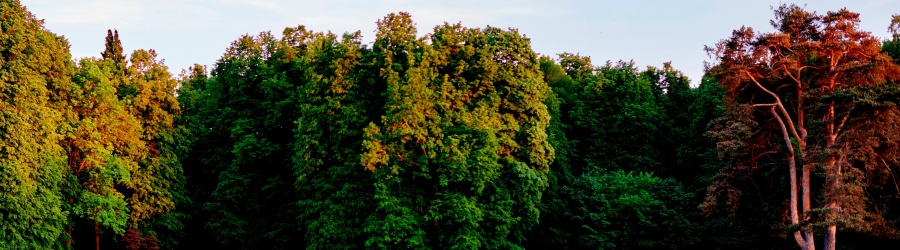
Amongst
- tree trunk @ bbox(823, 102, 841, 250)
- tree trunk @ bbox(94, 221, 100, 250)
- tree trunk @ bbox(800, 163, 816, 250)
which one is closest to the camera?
tree trunk @ bbox(823, 102, 841, 250)

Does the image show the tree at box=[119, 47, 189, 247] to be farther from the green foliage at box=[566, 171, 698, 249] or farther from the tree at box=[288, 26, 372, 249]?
the green foliage at box=[566, 171, 698, 249]

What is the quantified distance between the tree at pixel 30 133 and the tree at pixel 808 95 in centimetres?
2103

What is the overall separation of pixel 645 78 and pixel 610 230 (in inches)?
500

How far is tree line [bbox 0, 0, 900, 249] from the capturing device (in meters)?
27.1

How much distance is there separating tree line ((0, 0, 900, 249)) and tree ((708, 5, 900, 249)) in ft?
0.23

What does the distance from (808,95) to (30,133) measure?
78.1ft

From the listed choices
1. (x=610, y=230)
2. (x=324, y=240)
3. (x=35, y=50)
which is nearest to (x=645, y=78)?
(x=610, y=230)

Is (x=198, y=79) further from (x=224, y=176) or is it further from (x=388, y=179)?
(x=388, y=179)

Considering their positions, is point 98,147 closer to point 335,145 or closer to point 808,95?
point 335,145

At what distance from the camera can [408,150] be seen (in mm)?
30625

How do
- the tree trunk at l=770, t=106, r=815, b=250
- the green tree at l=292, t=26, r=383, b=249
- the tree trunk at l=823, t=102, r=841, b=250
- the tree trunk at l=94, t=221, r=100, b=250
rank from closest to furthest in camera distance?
the tree trunk at l=823, t=102, r=841, b=250
the tree trunk at l=770, t=106, r=815, b=250
the green tree at l=292, t=26, r=383, b=249
the tree trunk at l=94, t=221, r=100, b=250

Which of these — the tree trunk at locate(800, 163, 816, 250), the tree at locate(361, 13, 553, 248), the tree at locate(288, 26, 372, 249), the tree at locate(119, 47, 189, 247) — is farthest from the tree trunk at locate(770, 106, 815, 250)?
the tree at locate(119, 47, 189, 247)

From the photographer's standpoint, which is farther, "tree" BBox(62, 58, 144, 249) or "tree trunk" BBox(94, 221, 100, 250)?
"tree trunk" BBox(94, 221, 100, 250)

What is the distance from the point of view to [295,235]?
3434 centimetres
